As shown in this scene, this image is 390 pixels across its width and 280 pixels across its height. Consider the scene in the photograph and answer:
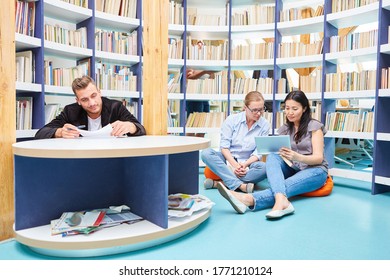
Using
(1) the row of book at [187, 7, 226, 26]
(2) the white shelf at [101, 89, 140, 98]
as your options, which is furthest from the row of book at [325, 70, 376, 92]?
(2) the white shelf at [101, 89, 140, 98]

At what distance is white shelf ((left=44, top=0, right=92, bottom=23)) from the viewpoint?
3271mm

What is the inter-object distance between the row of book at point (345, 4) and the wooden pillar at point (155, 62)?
210 centimetres

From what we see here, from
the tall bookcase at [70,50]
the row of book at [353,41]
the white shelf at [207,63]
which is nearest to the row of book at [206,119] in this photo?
the white shelf at [207,63]

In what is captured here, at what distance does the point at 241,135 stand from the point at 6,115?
2.08m

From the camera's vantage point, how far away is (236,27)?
4.18m

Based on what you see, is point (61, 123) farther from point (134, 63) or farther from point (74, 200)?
point (134, 63)

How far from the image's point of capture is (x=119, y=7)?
12.8 ft

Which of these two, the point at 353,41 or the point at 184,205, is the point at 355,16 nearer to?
the point at 353,41

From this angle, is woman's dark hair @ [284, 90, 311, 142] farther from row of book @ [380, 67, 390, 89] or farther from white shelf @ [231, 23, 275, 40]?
white shelf @ [231, 23, 275, 40]

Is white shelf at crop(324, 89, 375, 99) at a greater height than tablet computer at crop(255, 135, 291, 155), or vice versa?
white shelf at crop(324, 89, 375, 99)

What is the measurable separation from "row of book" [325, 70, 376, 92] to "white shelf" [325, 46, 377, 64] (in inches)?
5.8

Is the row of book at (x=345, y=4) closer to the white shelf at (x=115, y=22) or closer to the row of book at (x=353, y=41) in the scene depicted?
the row of book at (x=353, y=41)

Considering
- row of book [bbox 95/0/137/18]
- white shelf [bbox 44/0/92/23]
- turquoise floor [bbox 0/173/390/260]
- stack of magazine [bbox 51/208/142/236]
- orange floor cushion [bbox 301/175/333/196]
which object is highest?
row of book [bbox 95/0/137/18]

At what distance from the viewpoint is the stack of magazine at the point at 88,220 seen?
1.63 metres
